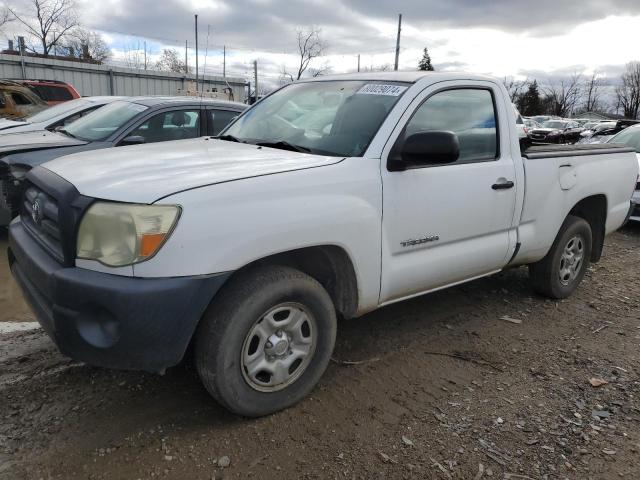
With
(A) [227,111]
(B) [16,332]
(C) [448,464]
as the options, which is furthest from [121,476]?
(A) [227,111]

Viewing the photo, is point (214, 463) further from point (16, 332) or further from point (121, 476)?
point (16, 332)

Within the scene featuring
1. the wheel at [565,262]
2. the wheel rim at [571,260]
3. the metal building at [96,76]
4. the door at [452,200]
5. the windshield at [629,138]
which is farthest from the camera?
the metal building at [96,76]

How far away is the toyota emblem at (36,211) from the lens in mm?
2801

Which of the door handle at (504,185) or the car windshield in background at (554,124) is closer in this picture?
the door handle at (504,185)

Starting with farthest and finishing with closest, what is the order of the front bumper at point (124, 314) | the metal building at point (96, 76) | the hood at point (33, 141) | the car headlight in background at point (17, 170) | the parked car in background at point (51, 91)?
the metal building at point (96, 76)
the parked car in background at point (51, 91)
the hood at point (33, 141)
the car headlight in background at point (17, 170)
the front bumper at point (124, 314)

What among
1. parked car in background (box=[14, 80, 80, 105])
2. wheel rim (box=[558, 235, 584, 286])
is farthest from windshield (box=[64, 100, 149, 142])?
parked car in background (box=[14, 80, 80, 105])

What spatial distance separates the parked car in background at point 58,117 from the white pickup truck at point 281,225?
417cm

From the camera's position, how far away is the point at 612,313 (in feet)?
15.2

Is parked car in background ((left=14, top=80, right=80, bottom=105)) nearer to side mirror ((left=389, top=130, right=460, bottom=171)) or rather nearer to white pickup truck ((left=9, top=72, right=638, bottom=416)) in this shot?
white pickup truck ((left=9, top=72, right=638, bottom=416))

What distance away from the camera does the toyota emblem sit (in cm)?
280

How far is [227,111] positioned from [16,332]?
3.81 m

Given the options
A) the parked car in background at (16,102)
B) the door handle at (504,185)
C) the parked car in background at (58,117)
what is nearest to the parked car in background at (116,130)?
the parked car in background at (58,117)

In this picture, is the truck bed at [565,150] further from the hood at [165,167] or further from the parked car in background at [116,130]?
the parked car in background at [116,130]

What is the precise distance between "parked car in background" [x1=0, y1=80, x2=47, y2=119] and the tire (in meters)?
13.1
